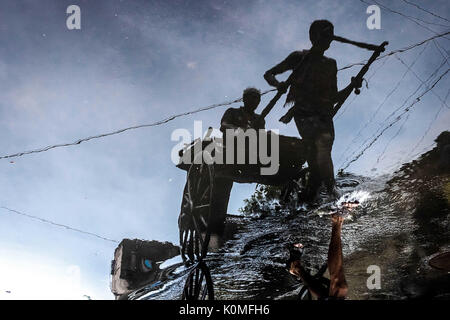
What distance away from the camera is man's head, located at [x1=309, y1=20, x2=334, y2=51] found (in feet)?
20.8

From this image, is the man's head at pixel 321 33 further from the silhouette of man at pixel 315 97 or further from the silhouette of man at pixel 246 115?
the silhouette of man at pixel 246 115

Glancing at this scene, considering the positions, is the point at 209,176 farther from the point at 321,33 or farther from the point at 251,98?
the point at 321,33

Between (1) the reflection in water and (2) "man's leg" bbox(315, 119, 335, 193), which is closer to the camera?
(2) "man's leg" bbox(315, 119, 335, 193)

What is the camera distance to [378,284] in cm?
778

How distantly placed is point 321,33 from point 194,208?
15.9ft

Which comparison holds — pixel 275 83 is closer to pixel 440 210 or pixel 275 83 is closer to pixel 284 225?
pixel 284 225

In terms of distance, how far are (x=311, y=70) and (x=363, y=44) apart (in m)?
1.13

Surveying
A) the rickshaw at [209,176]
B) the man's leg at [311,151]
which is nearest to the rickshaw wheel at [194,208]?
the rickshaw at [209,176]

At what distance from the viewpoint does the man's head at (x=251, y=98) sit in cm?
772

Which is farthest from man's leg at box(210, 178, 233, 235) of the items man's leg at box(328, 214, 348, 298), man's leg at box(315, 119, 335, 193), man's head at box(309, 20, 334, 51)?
man's leg at box(328, 214, 348, 298)

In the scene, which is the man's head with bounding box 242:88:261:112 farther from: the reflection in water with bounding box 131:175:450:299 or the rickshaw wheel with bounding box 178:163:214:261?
the reflection in water with bounding box 131:175:450:299

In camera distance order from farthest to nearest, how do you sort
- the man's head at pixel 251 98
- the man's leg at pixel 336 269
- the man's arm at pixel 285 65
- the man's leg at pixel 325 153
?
1. the man's head at pixel 251 98
2. the man's arm at pixel 285 65
3. the man's leg at pixel 325 153
4. the man's leg at pixel 336 269

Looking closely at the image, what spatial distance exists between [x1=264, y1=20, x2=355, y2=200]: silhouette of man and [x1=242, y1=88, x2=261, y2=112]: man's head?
1044 millimetres
